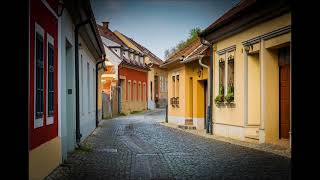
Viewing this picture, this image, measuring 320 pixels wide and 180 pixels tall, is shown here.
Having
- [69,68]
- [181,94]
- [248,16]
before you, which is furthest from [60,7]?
[181,94]

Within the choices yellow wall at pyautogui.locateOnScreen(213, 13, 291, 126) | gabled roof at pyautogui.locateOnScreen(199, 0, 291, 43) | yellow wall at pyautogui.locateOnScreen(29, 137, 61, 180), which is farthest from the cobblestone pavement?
gabled roof at pyautogui.locateOnScreen(199, 0, 291, 43)

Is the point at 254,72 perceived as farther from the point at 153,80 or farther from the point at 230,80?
the point at 153,80

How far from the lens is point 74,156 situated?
1304 centimetres

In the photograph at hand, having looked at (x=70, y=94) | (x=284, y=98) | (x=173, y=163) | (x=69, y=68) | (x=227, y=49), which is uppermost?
(x=227, y=49)

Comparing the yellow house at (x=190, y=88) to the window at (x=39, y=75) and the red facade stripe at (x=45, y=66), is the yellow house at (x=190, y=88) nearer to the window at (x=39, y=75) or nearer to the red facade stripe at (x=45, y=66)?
the red facade stripe at (x=45, y=66)

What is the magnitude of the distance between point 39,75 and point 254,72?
9.71 m

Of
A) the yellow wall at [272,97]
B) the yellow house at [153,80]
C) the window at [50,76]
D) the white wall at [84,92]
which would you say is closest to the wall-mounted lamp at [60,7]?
the window at [50,76]

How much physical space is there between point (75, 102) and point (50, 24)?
16.9ft

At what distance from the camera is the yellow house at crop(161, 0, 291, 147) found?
15.3 meters

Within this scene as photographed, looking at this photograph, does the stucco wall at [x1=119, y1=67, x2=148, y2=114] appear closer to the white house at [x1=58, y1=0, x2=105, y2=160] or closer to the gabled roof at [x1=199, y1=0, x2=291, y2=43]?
the gabled roof at [x1=199, y1=0, x2=291, y2=43]

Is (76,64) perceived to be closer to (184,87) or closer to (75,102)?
(75,102)

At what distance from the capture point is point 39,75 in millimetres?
9070

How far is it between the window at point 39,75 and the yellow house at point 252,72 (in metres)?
6.84
